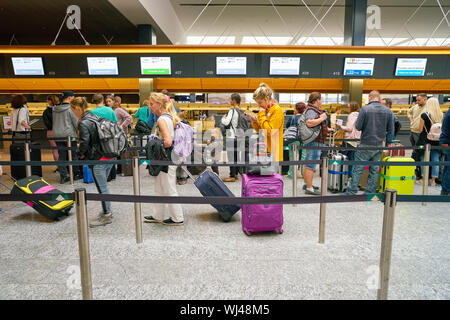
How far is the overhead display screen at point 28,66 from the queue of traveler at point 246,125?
10.8ft

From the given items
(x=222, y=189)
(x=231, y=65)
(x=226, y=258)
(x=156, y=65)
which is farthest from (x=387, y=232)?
(x=156, y=65)

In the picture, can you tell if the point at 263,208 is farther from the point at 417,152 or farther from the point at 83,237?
the point at 417,152

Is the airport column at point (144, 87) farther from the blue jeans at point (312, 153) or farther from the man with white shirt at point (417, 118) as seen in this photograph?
the man with white shirt at point (417, 118)

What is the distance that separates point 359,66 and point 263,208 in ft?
24.6

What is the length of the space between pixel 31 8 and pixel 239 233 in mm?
9506

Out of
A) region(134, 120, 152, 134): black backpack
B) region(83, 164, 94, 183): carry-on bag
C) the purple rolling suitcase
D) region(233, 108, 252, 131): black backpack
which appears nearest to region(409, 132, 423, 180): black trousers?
region(233, 108, 252, 131): black backpack

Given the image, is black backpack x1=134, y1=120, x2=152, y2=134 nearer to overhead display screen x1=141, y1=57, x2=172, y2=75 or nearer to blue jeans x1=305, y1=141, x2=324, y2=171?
overhead display screen x1=141, y1=57, x2=172, y2=75

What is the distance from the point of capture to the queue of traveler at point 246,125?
12.0ft

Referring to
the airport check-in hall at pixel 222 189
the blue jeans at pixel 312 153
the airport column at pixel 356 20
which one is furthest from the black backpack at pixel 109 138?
the airport column at pixel 356 20

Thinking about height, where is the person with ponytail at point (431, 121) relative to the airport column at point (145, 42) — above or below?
below

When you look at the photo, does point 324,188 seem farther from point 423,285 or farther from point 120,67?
point 120,67

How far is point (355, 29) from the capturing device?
30.4 ft

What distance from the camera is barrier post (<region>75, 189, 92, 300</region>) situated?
1975mm
